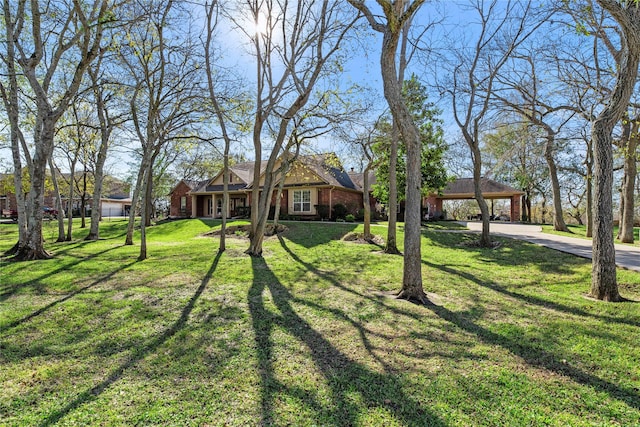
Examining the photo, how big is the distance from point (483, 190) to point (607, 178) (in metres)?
22.7

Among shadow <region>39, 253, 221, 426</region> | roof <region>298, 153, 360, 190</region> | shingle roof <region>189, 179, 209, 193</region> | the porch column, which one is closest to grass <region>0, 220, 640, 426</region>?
shadow <region>39, 253, 221, 426</region>

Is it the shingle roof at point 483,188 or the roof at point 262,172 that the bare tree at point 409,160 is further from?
the shingle roof at point 483,188

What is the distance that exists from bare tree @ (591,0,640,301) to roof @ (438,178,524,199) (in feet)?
69.4

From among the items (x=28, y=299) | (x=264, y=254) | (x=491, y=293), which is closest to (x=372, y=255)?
(x=264, y=254)

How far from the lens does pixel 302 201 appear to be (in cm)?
2444

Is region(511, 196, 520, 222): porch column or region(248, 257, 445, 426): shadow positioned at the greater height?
region(511, 196, 520, 222): porch column

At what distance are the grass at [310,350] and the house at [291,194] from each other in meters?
14.2

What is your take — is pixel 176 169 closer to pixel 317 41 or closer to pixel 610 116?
pixel 317 41

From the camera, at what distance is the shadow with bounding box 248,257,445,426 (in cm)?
262

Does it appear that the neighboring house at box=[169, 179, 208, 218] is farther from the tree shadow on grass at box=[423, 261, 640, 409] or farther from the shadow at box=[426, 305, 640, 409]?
the shadow at box=[426, 305, 640, 409]

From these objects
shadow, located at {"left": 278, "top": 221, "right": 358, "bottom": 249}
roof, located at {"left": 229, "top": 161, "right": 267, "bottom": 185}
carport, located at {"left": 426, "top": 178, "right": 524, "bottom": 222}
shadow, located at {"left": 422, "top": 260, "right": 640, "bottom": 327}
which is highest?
roof, located at {"left": 229, "top": 161, "right": 267, "bottom": 185}

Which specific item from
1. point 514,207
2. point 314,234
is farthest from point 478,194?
point 514,207

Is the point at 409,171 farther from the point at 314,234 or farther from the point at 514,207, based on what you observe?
the point at 514,207

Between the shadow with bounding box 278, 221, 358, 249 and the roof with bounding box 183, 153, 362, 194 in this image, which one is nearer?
the shadow with bounding box 278, 221, 358, 249
